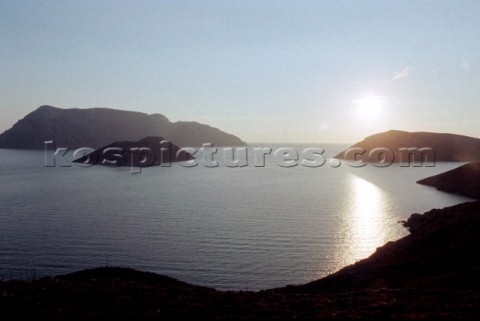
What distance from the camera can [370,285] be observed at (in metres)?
31.6

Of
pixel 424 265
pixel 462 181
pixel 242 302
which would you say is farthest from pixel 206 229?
pixel 462 181

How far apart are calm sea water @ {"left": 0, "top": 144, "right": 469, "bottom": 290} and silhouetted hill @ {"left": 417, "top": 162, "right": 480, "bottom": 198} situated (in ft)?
22.4

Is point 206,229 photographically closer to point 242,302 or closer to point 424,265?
point 424,265

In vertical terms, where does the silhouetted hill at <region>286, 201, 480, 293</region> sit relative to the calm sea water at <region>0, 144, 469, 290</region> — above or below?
above

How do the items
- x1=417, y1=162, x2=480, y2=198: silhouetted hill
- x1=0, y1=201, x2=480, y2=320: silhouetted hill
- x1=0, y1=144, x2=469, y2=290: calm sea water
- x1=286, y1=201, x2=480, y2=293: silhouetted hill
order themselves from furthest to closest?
x1=417, y1=162, x2=480, y2=198: silhouetted hill < x1=0, y1=144, x2=469, y2=290: calm sea water < x1=286, y1=201, x2=480, y2=293: silhouetted hill < x1=0, y1=201, x2=480, y2=320: silhouetted hill

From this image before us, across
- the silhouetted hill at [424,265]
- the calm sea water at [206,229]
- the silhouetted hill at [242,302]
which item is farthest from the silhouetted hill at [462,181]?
the silhouetted hill at [242,302]

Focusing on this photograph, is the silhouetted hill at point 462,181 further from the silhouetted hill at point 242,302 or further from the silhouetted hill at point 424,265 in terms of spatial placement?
the silhouetted hill at point 242,302

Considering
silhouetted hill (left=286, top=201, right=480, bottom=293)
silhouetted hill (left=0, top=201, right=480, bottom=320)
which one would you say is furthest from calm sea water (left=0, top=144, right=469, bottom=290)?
silhouetted hill (left=0, top=201, right=480, bottom=320)

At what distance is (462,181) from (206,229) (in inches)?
3356

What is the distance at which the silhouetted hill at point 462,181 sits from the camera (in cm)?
11381

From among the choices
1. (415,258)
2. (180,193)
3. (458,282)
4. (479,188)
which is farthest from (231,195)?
(458,282)

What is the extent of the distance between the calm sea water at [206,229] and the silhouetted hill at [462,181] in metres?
6.83

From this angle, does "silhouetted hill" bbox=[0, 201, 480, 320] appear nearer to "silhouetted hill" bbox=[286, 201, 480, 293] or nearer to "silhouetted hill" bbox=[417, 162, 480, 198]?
"silhouetted hill" bbox=[286, 201, 480, 293]

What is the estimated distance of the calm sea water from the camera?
1813 inches
